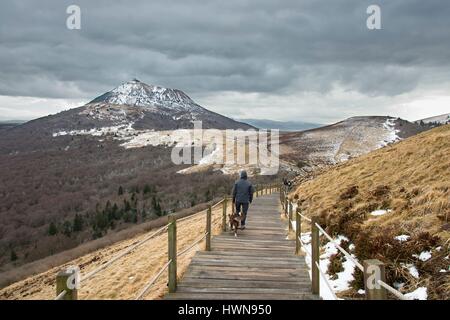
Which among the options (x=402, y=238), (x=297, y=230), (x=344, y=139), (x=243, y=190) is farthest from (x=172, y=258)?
(x=344, y=139)

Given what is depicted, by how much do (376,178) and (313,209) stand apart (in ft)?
8.86

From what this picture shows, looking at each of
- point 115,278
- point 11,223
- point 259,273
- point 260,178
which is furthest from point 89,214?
point 259,273

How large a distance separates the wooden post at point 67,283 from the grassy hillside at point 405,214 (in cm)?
508

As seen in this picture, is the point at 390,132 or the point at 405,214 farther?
the point at 390,132

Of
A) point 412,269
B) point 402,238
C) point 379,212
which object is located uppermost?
point 379,212

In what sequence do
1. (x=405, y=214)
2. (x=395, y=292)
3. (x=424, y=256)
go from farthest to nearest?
1. (x=405, y=214)
2. (x=424, y=256)
3. (x=395, y=292)

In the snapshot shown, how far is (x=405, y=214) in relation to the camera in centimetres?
969

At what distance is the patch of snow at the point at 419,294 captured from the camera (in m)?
6.18

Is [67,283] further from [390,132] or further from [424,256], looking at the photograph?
[390,132]

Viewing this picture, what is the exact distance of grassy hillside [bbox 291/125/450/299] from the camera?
6984 millimetres

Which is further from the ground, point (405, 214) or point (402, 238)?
point (405, 214)

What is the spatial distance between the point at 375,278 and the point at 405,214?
619cm

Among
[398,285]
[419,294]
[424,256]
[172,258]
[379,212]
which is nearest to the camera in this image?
[419,294]

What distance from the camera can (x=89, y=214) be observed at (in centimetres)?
9356
